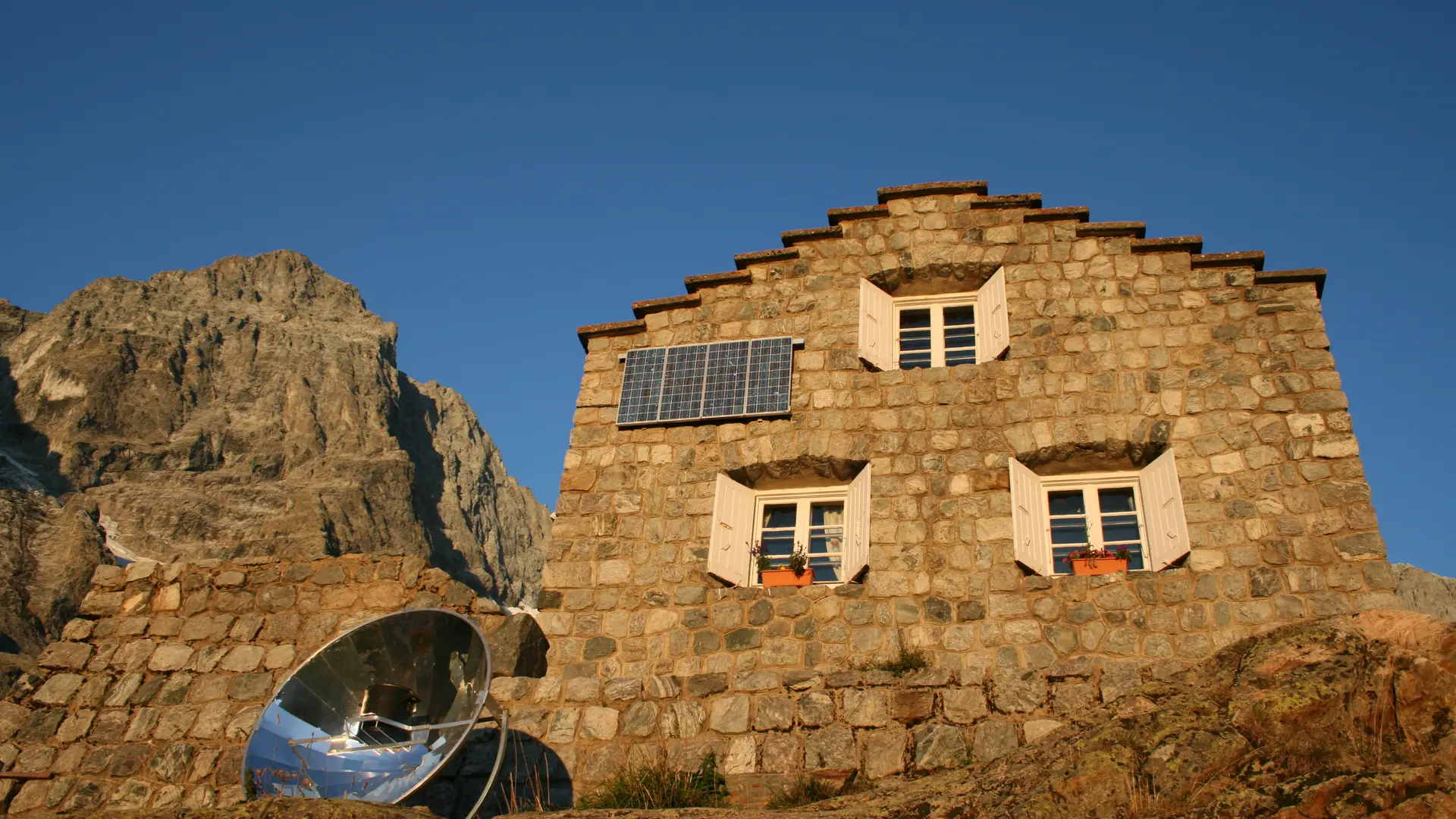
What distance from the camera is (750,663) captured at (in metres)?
9.20

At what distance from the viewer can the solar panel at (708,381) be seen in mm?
10695

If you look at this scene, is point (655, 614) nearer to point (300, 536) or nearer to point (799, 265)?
point (799, 265)

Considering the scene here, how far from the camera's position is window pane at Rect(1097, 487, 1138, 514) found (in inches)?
389

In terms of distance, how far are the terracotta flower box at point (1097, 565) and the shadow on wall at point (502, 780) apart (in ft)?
14.5

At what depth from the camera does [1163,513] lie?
9445 mm

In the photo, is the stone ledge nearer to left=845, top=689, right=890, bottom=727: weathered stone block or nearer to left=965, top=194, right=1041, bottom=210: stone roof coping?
left=965, top=194, right=1041, bottom=210: stone roof coping

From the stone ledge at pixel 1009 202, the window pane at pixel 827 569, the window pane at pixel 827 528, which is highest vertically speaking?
the stone ledge at pixel 1009 202

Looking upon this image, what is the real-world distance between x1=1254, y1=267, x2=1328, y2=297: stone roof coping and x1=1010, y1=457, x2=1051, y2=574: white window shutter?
2851mm

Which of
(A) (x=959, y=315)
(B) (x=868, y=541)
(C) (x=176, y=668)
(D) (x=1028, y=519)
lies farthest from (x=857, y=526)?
(C) (x=176, y=668)

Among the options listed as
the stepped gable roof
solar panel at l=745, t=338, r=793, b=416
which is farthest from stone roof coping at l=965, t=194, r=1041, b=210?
solar panel at l=745, t=338, r=793, b=416

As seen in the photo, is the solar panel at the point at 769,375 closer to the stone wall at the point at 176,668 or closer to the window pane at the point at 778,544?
the window pane at the point at 778,544

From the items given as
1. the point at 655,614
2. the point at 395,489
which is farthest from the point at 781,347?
the point at 395,489

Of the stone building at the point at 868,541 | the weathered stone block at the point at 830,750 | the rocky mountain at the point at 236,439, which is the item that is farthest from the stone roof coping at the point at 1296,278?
the rocky mountain at the point at 236,439

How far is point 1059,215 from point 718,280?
137 inches
